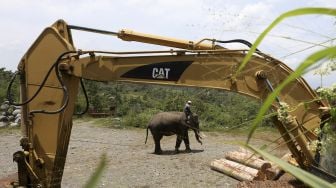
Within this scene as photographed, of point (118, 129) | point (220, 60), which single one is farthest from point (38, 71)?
point (118, 129)

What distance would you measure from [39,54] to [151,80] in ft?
4.74

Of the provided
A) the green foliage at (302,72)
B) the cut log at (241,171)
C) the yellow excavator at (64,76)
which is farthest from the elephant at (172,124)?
the green foliage at (302,72)

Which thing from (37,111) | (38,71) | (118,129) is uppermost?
(38,71)

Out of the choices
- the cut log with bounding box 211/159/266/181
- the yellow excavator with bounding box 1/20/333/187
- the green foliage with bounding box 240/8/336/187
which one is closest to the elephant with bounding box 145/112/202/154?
the cut log with bounding box 211/159/266/181

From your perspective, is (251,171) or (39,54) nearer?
(39,54)

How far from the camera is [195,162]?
14.6 meters

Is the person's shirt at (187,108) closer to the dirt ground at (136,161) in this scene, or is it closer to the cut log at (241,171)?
the dirt ground at (136,161)

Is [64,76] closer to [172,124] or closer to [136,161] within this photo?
[136,161]

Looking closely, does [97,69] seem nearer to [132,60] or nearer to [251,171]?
[132,60]

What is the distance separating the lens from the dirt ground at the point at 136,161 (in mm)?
11914

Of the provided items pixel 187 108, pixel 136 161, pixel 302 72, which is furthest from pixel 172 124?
pixel 302 72

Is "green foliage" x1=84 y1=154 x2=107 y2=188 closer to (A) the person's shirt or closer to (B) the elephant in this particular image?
(A) the person's shirt

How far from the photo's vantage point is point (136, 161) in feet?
49.2

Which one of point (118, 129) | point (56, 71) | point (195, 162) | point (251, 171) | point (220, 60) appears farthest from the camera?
point (118, 129)
